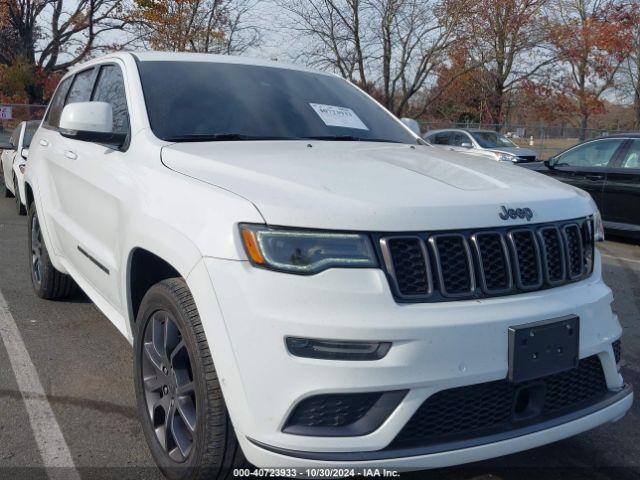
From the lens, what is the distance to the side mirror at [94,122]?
3416mm

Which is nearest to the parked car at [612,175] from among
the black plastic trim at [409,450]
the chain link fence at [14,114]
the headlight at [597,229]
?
the headlight at [597,229]

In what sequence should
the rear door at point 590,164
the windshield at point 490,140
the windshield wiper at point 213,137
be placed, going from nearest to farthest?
the windshield wiper at point 213,137
the rear door at point 590,164
the windshield at point 490,140

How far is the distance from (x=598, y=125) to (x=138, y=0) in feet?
113

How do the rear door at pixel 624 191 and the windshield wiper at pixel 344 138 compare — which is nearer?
the windshield wiper at pixel 344 138

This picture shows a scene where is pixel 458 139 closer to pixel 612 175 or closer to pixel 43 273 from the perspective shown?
pixel 612 175

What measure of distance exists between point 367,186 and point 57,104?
3729 millimetres

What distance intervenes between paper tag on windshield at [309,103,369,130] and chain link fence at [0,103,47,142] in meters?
15.7

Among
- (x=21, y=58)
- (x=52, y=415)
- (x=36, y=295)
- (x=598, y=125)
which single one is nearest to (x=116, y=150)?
(x=52, y=415)

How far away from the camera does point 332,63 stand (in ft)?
79.6

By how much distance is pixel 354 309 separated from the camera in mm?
2223

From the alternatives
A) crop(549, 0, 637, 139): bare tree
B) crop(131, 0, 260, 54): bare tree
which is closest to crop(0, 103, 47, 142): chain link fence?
crop(131, 0, 260, 54): bare tree

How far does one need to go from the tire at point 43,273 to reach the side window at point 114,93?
1.36 metres

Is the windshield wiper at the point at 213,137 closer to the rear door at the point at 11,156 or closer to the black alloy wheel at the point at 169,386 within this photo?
the black alloy wheel at the point at 169,386

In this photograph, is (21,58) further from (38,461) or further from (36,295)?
(38,461)
